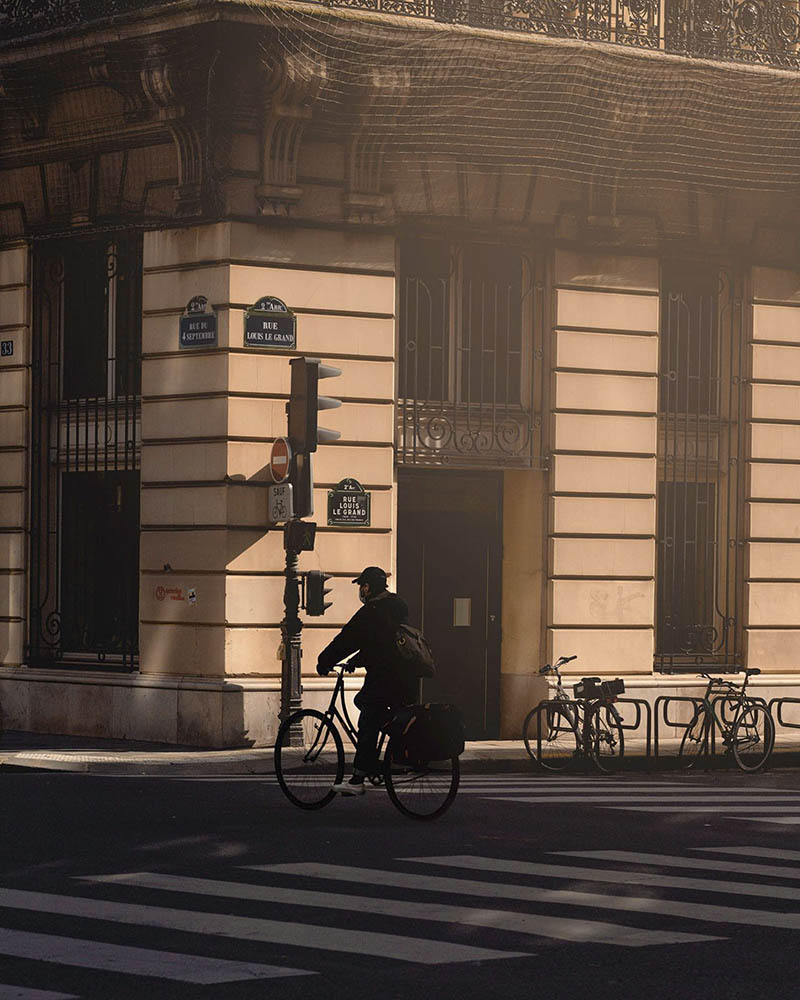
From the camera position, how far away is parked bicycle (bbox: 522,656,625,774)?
18.8 metres

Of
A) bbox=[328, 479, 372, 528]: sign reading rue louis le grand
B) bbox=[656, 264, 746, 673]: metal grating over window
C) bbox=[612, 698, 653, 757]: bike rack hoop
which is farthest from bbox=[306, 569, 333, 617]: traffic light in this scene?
bbox=[656, 264, 746, 673]: metal grating over window

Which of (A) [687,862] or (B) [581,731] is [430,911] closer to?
(A) [687,862]

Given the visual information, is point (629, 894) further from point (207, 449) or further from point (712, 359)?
point (712, 359)

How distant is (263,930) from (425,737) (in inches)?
188

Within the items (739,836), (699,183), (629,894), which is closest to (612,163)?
(699,183)

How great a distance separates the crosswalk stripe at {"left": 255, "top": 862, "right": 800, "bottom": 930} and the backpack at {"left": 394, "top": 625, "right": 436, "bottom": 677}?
9.40ft

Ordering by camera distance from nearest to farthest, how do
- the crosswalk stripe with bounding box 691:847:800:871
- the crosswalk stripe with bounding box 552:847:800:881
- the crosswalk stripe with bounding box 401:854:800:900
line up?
the crosswalk stripe with bounding box 401:854:800:900, the crosswalk stripe with bounding box 552:847:800:881, the crosswalk stripe with bounding box 691:847:800:871

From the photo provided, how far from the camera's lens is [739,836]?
12.7 metres

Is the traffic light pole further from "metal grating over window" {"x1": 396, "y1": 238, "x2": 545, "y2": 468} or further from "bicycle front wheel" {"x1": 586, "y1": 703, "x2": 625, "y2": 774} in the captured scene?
"bicycle front wheel" {"x1": 586, "y1": 703, "x2": 625, "y2": 774}

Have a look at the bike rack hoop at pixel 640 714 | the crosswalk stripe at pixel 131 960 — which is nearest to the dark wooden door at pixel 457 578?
the bike rack hoop at pixel 640 714

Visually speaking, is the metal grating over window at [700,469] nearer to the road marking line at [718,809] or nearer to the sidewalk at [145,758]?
the sidewalk at [145,758]

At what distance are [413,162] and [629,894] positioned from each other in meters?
12.0

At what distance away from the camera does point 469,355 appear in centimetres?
2125

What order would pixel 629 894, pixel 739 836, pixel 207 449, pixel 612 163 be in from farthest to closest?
pixel 612 163 → pixel 207 449 → pixel 739 836 → pixel 629 894
